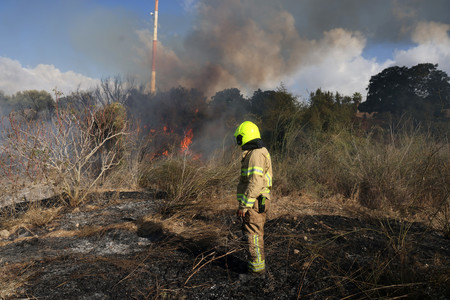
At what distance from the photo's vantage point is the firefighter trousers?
301 centimetres

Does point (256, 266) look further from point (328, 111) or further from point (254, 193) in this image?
point (328, 111)

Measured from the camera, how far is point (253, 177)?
296 centimetres

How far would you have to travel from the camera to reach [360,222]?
4.74 metres

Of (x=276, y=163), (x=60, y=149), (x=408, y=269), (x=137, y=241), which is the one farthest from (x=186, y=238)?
(x=276, y=163)

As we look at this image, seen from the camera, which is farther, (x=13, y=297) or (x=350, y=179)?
(x=350, y=179)

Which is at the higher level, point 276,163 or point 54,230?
point 276,163

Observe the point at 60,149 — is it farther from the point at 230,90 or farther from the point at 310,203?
the point at 230,90

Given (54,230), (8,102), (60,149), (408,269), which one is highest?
(8,102)

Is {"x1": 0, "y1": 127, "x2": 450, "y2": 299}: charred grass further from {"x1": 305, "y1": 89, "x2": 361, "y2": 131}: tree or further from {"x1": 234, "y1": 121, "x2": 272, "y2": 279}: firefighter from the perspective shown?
{"x1": 305, "y1": 89, "x2": 361, "y2": 131}: tree

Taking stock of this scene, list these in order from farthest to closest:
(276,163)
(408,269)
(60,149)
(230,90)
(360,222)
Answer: (230,90) < (276,163) < (60,149) < (360,222) < (408,269)

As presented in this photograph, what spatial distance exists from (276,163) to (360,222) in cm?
316

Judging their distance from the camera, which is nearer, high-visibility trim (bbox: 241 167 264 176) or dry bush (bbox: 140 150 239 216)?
high-visibility trim (bbox: 241 167 264 176)

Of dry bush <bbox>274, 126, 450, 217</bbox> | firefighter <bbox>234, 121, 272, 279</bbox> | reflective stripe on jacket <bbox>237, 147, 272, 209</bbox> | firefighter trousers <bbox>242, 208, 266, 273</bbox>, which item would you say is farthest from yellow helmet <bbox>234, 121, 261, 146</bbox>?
dry bush <bbox>274, 126, 450, 217</bbox>

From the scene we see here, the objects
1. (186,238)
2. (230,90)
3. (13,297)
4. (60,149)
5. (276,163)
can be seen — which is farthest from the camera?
(230,90)
